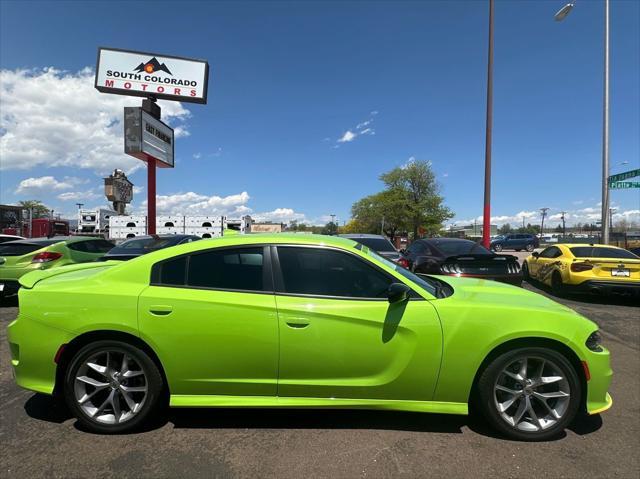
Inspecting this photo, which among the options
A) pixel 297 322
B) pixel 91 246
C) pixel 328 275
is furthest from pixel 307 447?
pixel 91 246

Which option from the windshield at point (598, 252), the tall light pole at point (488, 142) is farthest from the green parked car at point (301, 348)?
the tall light pole at point (488, 142)

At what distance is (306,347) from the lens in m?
2.66

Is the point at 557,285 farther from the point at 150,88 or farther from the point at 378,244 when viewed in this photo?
Result: the point at 150,88

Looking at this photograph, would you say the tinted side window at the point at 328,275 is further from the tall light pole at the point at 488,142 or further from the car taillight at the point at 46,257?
the tall light pole at the point at 488,142

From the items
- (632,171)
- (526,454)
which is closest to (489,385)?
(526,454)

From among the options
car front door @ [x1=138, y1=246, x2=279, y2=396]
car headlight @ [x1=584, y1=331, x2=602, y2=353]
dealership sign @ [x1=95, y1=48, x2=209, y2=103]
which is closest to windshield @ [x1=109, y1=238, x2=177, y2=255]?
car front door @ [x1=138, y1=246, x2=279, y2=396]

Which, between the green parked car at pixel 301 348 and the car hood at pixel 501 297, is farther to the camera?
the car hood at pixel 501 297

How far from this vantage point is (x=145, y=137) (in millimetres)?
13617

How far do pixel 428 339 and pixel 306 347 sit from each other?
889mm

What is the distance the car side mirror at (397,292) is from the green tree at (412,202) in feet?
149

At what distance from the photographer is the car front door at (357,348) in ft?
8.73

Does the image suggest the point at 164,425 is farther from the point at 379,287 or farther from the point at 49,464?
the point at 379,287

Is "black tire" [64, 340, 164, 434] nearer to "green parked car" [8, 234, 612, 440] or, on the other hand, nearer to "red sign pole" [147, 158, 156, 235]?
"green parked car" [8, 234, 612, 440]

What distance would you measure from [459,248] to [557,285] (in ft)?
8.98
